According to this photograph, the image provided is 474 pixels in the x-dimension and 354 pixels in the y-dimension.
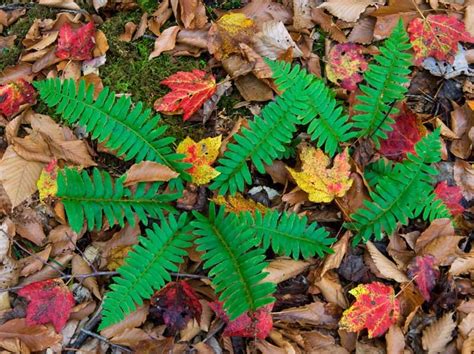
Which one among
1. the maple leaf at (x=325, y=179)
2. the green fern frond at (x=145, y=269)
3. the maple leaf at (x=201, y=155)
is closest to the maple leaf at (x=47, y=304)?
the green fern frond at (x=145, y=269)

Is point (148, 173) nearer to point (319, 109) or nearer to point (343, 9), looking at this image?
point (319, 109)

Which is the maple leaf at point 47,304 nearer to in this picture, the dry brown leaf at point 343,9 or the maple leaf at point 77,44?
the maple leaf at point 77,44

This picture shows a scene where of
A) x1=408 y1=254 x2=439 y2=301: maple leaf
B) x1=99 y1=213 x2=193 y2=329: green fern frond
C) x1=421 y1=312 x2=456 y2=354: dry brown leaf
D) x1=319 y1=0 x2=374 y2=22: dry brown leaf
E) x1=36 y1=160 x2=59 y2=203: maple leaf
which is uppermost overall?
x1=319 y1=0 x2=374 y2=22: dry brown leaf

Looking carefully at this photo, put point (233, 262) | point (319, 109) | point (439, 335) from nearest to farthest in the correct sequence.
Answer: point (233, 262) < point (439, 335) < point (319, 109)

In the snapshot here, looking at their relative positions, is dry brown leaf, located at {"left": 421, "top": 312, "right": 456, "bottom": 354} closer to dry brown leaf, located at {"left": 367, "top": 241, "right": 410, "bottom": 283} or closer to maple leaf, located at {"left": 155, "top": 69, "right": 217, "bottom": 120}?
dry brown leaf, located at {"left": 367, "top": 241, "right": 410, "bottom": 283}

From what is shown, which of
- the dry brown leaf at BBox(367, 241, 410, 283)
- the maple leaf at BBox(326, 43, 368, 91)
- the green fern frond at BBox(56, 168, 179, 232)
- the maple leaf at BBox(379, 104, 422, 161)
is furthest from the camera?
the maple leaf at BBox(326, 43, 368, 91)

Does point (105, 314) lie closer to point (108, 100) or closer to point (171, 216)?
Answer: point (171, 216)

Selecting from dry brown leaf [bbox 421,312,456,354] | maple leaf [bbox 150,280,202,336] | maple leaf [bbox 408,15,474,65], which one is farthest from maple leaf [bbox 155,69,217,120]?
dry brown leaf [bbox 421,312,456,354]

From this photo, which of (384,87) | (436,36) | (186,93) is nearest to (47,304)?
(186,93)

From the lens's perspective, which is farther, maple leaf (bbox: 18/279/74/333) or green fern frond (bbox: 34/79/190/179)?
green fern frond (bbox: 34/79/190/179)
